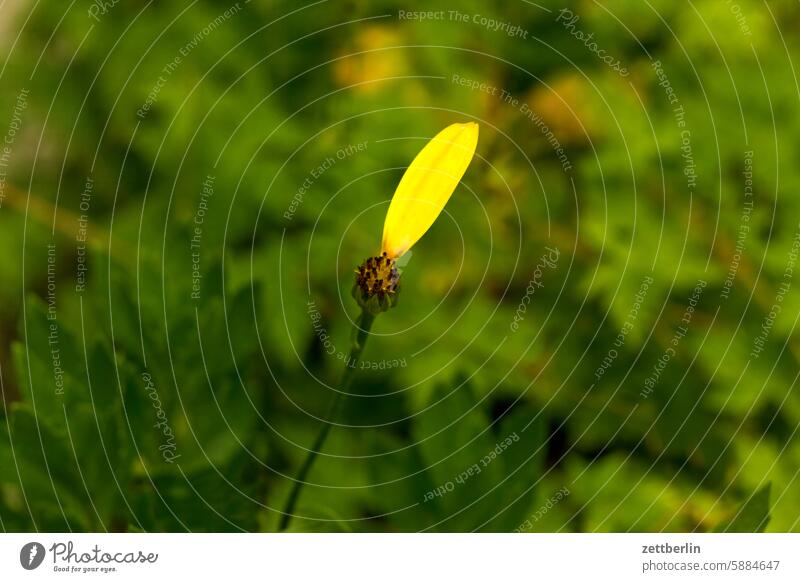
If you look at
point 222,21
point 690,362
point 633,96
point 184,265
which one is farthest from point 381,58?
point 690,362

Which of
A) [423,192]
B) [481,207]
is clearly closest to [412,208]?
[423,192]

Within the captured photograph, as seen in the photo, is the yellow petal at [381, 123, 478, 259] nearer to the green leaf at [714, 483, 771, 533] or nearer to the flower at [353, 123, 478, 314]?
the flower at [353, 123, 478, 314]

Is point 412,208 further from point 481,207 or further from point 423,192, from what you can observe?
point 481,207

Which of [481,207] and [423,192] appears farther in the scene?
[481,207]

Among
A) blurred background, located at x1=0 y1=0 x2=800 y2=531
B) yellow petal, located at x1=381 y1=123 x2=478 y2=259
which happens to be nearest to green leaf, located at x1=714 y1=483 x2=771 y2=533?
blurred background, located at x1=0 y1=0 x2=800 y2=531

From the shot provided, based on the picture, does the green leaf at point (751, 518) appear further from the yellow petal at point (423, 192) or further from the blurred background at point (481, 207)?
the yellow petal at point (423, 192)

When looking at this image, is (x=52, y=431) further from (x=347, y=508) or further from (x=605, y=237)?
(x=605, y=237)
